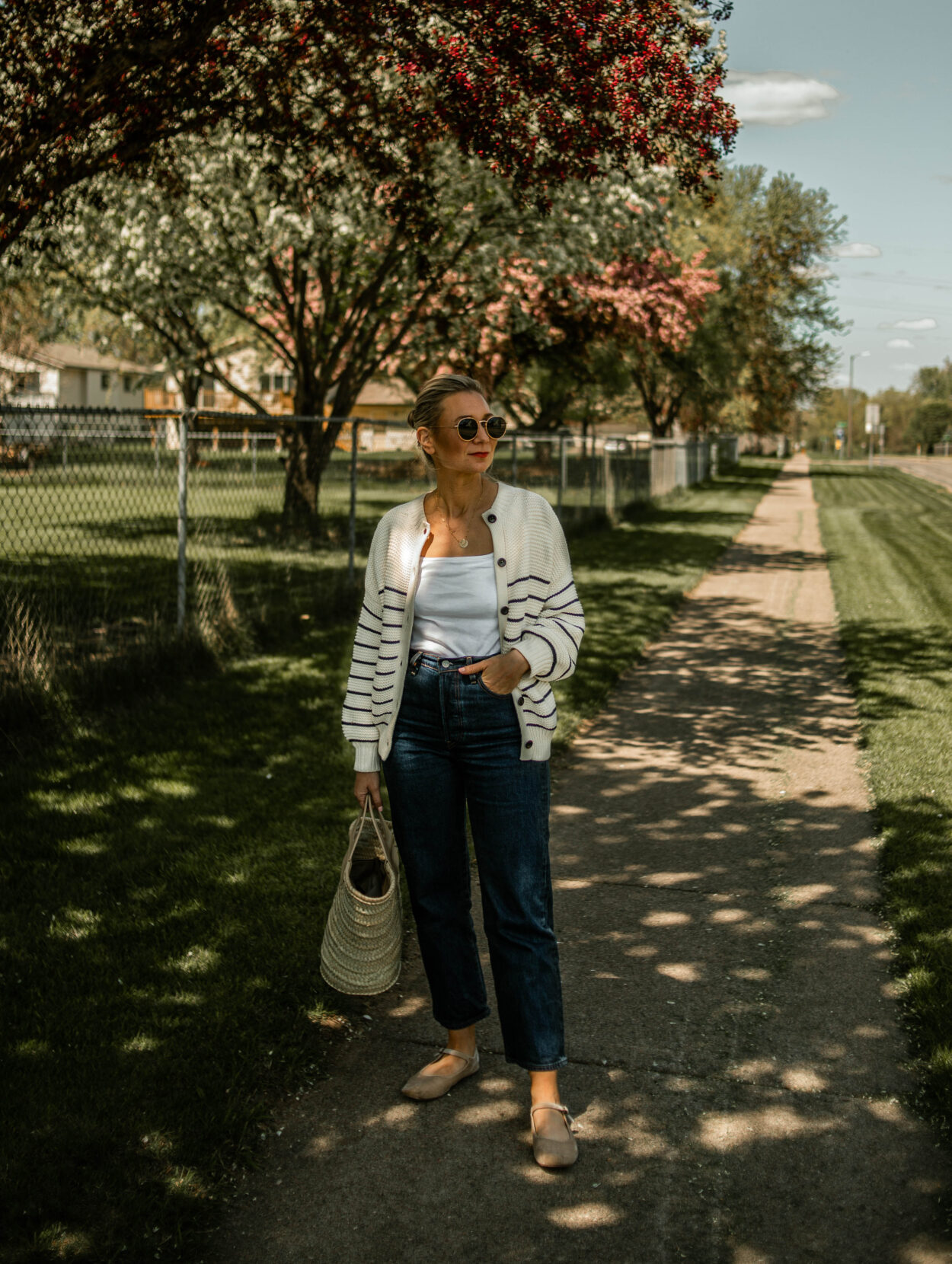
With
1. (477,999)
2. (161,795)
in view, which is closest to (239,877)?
(161,795)

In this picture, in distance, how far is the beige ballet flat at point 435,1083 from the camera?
3.34 metres

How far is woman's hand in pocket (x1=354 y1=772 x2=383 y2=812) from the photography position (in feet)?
10.7

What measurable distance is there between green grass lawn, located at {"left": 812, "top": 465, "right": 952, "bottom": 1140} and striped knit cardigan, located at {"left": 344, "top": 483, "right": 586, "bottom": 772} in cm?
158

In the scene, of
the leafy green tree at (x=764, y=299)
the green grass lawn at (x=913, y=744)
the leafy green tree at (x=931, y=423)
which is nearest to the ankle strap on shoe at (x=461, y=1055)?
the green grass lawn at (x=913, y=744)

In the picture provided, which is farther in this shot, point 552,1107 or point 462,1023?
point 462,1023

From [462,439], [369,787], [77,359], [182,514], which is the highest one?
[77,359]

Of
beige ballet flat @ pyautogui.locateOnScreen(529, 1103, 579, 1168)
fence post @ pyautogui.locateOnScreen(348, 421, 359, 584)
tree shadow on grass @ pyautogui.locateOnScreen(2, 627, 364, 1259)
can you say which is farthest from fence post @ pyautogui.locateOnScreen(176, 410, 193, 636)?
beige ballet flat @ pyautogui.locateOnScreen(529, 1103, 579, 1168)

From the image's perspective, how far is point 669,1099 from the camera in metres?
3.33

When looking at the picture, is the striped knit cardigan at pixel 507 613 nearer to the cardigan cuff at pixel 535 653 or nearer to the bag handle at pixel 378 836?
the cardigan cuff at pixel 535 653

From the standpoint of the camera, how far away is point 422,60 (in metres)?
6.29

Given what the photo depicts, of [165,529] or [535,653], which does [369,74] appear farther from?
[165,529]

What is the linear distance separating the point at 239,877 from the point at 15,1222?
82.3 inches

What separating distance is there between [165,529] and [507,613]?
11698 mm

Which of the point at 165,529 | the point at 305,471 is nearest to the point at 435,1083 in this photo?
the point at 305,471
